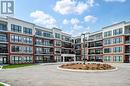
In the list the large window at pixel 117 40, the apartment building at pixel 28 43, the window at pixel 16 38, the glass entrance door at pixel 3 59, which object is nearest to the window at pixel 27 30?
the apartment building at pixel 28 43

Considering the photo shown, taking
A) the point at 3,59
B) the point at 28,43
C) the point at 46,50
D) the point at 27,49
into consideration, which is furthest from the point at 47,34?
the point at 3,59

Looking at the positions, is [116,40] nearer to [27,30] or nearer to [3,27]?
[27,30]

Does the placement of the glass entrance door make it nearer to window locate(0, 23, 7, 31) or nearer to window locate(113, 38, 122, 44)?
window locate(0, 23, 7, 31)

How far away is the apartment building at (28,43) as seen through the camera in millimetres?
41250

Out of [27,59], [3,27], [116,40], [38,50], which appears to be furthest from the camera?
[116,40]

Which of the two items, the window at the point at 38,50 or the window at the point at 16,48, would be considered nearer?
the window at the point at 16,48

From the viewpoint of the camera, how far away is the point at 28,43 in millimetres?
48188

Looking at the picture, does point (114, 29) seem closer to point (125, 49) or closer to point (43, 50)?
point (125, 49)

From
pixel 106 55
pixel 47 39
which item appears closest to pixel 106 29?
pixel 106 55

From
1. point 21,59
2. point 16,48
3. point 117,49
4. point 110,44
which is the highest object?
point 110,44

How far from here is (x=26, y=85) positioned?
1348 centimetres

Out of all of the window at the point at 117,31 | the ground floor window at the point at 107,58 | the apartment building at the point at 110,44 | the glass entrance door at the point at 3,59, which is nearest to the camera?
the glass entrance door at the point at 3,59

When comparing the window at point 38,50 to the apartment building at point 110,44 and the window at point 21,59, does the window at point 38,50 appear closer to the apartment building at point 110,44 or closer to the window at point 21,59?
the window at point 21,59

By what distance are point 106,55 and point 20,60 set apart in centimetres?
3311
